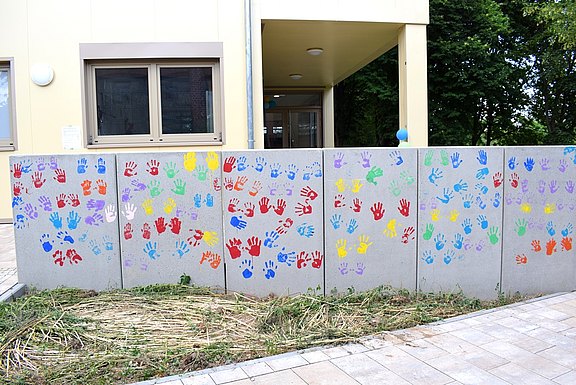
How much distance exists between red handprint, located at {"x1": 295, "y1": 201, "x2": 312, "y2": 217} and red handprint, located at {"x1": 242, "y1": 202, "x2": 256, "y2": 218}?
1.38 ft

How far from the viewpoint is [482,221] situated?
500cm

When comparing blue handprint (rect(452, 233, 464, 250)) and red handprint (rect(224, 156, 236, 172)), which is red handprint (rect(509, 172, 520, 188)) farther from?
red handprint (rect(224, 156, 236, 172))

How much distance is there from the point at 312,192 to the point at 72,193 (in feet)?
7.40

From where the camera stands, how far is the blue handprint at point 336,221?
4691mm

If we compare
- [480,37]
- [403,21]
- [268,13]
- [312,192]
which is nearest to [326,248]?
[312,192]

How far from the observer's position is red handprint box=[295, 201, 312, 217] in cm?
465

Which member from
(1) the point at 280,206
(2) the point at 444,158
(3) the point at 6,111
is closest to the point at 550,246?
(2) the point at 444,158

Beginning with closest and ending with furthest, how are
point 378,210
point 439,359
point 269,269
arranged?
point 439,359, point 269,269, point 378,210

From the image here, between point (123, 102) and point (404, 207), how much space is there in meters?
4.94

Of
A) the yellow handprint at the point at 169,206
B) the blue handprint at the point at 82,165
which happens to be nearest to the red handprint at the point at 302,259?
the yellow handprint at the point at 169,206

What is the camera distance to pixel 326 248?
4699 millimetres

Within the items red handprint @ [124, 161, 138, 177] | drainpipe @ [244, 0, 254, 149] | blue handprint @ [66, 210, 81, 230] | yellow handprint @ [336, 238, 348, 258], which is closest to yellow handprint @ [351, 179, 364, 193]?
yellow handprint @ [336, 238, 348, 258]

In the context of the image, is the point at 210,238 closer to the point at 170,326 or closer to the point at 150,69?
the point at 170,326

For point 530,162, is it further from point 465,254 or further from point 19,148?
point 19,148
